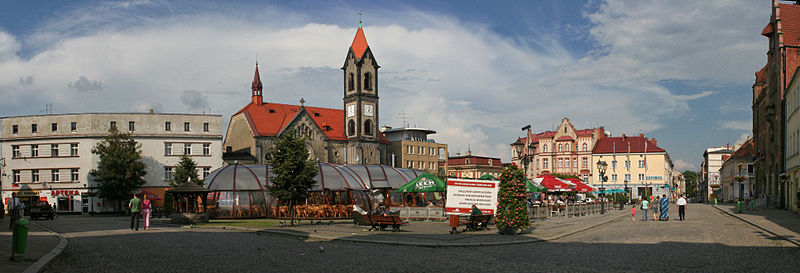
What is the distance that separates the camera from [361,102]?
101750 mm

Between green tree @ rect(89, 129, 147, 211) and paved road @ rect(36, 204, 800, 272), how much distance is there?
42488 millimetres

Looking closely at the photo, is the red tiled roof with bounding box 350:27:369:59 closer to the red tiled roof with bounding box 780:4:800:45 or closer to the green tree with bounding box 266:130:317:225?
the red tiled roof with bounding box 780:4:800:45

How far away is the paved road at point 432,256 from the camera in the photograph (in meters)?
13.6

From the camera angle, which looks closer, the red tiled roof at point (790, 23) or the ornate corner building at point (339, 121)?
the red tiled roof at point (790, 23)

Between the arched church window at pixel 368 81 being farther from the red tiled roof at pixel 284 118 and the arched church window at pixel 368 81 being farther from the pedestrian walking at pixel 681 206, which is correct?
the pedestrian walking at pixel 681 206

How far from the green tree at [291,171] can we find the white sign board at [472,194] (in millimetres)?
9656

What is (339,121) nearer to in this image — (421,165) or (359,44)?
(359,44)

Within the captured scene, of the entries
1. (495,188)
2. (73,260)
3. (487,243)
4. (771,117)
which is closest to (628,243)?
(487,243)

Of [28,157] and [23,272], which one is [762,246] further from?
[28,157]

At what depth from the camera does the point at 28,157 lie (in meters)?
68.9

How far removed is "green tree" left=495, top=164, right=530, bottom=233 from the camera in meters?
23.2

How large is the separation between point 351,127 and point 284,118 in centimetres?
1156

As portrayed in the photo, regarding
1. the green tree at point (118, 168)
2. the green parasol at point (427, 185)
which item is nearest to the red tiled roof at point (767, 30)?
the green parasol at point (427, 185)

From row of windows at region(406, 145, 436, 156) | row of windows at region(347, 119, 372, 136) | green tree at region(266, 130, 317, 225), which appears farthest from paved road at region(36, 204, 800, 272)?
row of windows at region(406, 145, 436, 156)
